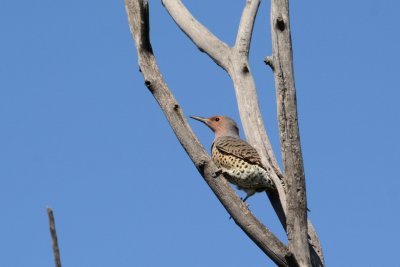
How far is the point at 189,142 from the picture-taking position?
6.27 metres

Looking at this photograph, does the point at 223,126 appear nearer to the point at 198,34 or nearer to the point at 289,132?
the point at 198,34

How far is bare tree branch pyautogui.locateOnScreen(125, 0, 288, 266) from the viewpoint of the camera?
19.1 ft

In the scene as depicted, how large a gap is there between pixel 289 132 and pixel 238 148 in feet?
8.45

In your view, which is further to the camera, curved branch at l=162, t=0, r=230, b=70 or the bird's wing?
the bird's wing

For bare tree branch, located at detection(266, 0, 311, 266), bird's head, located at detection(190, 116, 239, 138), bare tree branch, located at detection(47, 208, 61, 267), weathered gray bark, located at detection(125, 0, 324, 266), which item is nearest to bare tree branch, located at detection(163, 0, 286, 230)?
weathered gray bark, located at detection(125, 0, 324, 266)

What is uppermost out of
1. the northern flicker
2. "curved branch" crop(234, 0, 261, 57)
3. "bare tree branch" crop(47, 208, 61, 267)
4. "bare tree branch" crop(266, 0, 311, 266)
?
"curved branch" crop(234, 0, 261, 57)

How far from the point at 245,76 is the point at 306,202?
6.01 feet

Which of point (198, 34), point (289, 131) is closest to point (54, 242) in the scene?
point (289, 131)

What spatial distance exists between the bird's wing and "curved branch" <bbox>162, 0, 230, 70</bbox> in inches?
37.6

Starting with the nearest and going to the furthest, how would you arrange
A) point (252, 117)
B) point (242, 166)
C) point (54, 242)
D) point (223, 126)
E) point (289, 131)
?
point (54, 242) < point (289, 131) < point (252, 117) < point (242, 166) < point (223, 126)

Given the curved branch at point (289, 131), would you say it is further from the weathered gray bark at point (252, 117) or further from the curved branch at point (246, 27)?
the curved branch at point (246, 27)

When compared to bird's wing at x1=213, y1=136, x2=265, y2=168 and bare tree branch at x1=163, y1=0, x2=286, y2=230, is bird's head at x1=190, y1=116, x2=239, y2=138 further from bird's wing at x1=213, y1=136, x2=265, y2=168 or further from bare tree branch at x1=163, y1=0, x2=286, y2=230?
bare tree branch at x1=163, y1=0, x2=286, y2=230

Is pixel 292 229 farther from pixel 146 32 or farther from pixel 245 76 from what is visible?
pixel 146 32

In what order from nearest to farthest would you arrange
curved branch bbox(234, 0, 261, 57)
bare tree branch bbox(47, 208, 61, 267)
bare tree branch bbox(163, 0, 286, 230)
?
bare tree branch bbox(47, 208, 61, 267)
bare tree branch bbox(163, 0, 286, 230)
curved branch bbox(234, 0, 261, 57)
